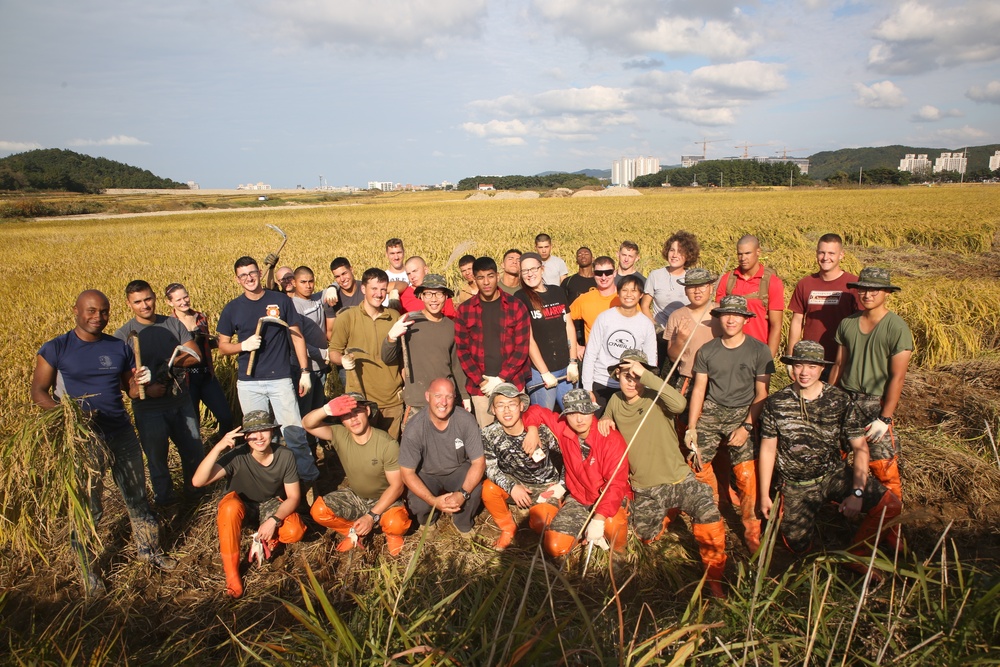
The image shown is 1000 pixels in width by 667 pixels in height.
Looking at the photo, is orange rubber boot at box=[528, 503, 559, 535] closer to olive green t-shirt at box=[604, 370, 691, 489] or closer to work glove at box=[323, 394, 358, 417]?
olive green t-shirt at box=[604, 370, 691, 489]

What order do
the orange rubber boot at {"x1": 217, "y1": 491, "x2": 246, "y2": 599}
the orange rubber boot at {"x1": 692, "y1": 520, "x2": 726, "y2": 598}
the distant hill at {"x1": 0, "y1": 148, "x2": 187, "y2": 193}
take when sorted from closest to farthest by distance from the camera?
the orange rubber boot at {"x1": 692, "y1": 520, "x2": 726, "y2": 598} < the orange rubber boot at {"x1": 217, "y1": 491, "x2": 246, "y2": 599} < the distant hill at {"x1": 0, "y1": 148, "x2": 187, "y2": 193}

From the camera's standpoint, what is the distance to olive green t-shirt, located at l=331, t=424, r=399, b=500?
4.16m

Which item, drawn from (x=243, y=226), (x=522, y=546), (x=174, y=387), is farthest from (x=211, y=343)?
(x=243, y=226)

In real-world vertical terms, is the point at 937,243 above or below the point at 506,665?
above

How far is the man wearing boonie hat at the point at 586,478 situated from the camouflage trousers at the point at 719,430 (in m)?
0.84

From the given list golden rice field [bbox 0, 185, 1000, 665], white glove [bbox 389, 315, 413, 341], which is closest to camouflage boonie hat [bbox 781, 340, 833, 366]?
golden rice field [bbox 0, 185, 1000, 665]

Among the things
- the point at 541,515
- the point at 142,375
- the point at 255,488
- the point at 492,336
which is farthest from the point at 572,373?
the point at 142,375

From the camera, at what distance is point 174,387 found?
4.39 m

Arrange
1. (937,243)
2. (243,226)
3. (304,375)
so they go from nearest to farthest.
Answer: (304,375), (937,243), (243,226)

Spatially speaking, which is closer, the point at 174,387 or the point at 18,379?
the point at 174,387

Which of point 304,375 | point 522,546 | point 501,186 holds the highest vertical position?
→ point 501,186

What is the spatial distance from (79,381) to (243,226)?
31230 millimetres

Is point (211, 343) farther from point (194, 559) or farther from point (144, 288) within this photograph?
point (194, 559)

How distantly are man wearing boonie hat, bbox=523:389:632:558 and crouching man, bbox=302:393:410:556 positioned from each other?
1.26m
